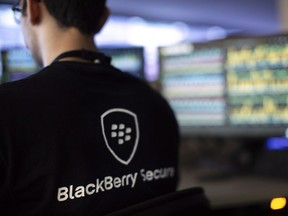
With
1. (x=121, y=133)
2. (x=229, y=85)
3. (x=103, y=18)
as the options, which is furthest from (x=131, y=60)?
(x=121, y=133)

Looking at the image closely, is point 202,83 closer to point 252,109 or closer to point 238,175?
point 252,109

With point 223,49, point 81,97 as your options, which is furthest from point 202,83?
point 81,97

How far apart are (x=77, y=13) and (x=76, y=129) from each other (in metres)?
0.28

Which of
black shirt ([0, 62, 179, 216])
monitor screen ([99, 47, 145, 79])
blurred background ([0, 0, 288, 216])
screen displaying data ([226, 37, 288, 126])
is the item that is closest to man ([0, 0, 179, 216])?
black shirt ([0, 62, 179, 216])

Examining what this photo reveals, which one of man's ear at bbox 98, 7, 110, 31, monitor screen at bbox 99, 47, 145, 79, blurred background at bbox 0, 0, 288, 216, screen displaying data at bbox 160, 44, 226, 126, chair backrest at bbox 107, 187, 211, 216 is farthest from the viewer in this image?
monitor screen at bbox 99, 47, 145, 79

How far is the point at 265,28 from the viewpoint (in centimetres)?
625

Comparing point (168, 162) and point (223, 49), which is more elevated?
point (223, 49)

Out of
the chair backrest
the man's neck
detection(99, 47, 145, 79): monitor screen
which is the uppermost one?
the man's neck

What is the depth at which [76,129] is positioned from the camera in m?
A: 0.83

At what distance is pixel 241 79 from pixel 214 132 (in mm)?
235

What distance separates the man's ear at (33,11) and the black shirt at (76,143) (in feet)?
0.49

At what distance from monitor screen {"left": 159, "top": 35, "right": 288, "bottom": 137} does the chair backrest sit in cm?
86

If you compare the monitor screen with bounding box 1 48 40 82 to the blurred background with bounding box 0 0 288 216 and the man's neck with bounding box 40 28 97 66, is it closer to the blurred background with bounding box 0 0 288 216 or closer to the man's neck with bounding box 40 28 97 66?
the blurred background with bounding box 0 0 288 216

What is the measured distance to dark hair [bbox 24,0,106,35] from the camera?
949 millimetres
